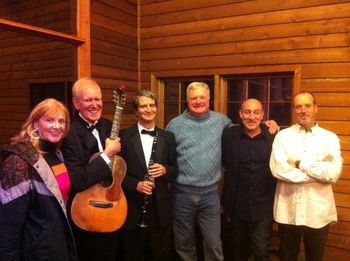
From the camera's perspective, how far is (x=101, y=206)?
2.23 m

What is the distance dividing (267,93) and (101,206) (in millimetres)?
2329

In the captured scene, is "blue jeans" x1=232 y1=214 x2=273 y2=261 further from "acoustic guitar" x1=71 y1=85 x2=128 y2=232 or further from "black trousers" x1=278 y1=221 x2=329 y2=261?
"acoustic guitar" x1=71 y1=85 x2=128 y2=232

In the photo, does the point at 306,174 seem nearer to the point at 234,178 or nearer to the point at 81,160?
the point at 234,178

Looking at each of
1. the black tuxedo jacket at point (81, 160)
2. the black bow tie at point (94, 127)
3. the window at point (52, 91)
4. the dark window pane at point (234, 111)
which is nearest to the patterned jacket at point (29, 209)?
the black tuxedo jacket at point (81, 160)

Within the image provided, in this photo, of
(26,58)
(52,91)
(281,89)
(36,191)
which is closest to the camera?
(36,191)

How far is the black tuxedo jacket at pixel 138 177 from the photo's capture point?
2.58m

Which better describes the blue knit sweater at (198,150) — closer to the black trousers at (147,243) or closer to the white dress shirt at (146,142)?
the white dress shirt at (146,142)

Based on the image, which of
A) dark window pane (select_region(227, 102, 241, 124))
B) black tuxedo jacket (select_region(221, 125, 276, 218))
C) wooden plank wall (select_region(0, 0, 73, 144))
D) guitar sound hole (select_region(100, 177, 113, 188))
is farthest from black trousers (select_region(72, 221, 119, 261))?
wooden plank wall (select_region(0, 0, 73, 144))

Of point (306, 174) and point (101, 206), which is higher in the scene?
point (306, 174)

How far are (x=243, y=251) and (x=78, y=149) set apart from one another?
1602 mm

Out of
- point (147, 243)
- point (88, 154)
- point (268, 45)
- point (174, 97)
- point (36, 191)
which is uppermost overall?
point (268, 45)

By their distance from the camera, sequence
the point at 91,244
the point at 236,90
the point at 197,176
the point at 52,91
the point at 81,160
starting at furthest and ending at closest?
1. the point at 52,91
2. the point at 236,90
3. the point at 197,176
4. the point at 91,244
5. the point at 81,160

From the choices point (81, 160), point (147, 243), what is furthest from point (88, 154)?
point (147, 243)

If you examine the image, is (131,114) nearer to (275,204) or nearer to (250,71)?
(250,71)
